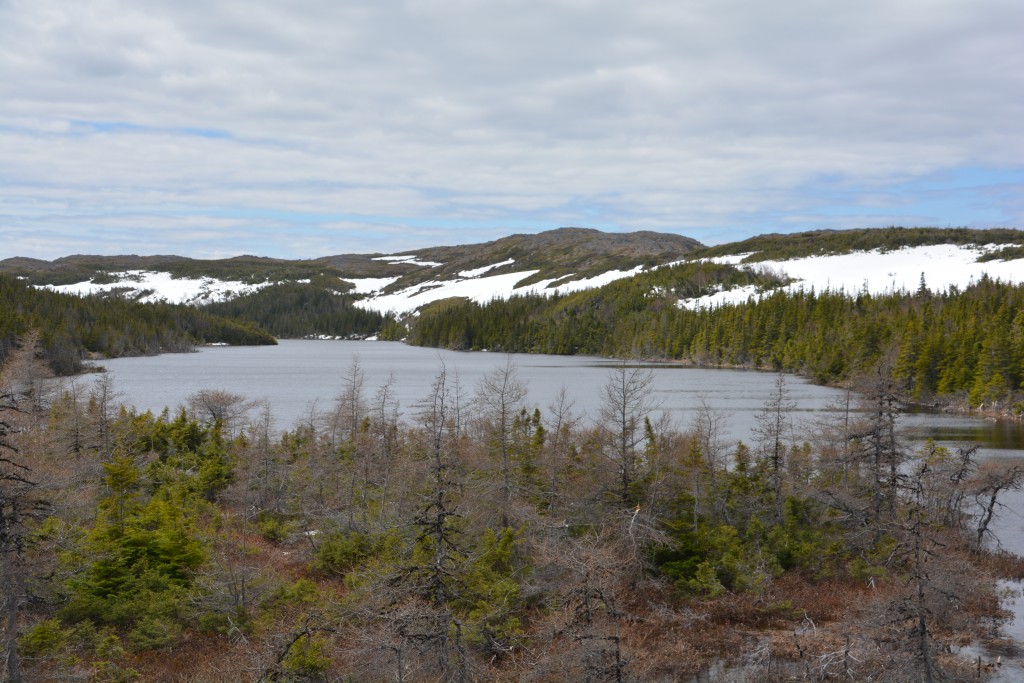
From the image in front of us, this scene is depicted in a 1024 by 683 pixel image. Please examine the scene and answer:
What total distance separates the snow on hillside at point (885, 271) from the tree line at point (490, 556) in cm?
12195

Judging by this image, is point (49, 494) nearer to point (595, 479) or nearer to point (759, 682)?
point (595, 479)

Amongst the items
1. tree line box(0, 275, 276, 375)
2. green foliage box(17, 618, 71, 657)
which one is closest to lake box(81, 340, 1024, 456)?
tree line box(0, 275, 276, 375)

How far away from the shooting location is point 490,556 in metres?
22.4

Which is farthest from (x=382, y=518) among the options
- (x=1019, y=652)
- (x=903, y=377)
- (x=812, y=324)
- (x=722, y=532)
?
(x=812, y=324)

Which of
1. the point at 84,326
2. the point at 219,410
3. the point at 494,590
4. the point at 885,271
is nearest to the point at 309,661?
the point at 494,590

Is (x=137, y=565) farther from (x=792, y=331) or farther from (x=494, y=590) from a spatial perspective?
(x=792, y=331)

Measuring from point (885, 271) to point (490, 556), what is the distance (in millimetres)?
165930

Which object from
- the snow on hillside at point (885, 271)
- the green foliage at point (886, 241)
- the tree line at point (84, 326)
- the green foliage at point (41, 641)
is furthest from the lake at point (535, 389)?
the green foliage at point (886, 241)

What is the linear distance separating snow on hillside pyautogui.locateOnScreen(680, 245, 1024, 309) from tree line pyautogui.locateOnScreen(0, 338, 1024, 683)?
12195 cm

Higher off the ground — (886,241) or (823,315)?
(886,241)

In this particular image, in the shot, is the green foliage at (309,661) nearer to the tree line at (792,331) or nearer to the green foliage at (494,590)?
the green foliage at (494,590)

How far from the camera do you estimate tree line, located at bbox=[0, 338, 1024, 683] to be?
14422mm

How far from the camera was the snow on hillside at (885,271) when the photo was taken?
145125 mm

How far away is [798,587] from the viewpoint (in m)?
24.1
